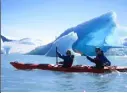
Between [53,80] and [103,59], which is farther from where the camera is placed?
[103,59]

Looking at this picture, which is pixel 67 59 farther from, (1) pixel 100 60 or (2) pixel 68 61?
(1) pixel 100 60

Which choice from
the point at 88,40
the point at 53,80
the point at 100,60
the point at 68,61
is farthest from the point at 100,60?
the point at 53,80

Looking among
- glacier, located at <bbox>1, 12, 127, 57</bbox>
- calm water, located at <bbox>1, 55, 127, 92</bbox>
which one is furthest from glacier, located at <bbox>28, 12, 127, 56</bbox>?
calm water, located at <bbox>1, 55, 127, 92</bbox>

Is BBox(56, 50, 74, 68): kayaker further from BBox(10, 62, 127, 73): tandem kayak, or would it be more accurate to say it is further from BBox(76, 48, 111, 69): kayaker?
BBox(76, 48, 111, 69): kayaker

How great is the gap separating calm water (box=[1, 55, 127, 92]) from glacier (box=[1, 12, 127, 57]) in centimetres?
16

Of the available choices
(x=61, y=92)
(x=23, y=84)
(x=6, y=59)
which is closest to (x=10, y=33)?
(x=6, y=59)

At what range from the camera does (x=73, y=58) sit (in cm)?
684

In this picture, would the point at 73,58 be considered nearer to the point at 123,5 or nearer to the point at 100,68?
the point at 100,68

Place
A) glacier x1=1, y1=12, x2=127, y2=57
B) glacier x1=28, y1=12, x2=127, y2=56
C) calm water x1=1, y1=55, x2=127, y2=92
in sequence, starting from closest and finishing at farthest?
calm water x1=1, y1=55, x2=127, y2=92, glacier x1=1, y1=12, x2=127, y2=57, glacier x1=28, y1=12, x2=127, y2=56

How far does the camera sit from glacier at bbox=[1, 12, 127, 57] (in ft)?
21.7

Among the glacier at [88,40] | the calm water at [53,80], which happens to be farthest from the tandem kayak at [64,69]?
the glacier at [88,40]

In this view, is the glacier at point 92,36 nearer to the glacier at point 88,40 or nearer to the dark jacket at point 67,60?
Result: the glacier at point 88,40

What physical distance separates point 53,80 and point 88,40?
4.25 feet

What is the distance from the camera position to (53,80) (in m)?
6.19
